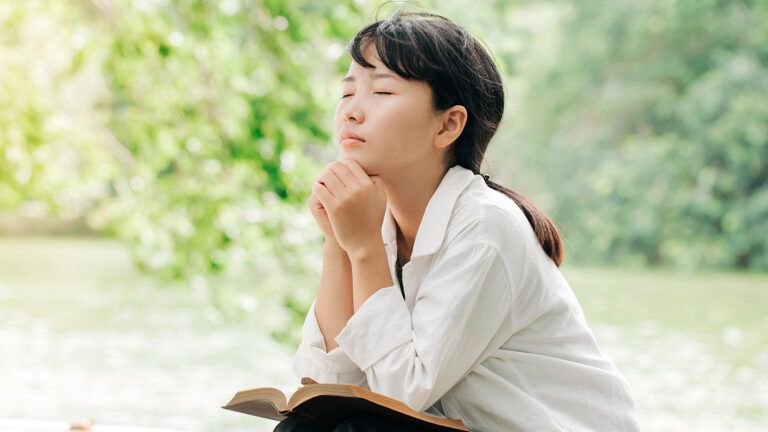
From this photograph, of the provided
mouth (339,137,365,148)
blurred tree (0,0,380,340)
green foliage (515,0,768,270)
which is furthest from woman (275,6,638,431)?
green foliage (515,0,768,270)

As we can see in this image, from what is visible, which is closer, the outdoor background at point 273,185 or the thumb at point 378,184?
the thumb at point 378,184

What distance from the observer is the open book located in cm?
109

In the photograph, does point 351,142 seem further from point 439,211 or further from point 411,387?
point 411,387

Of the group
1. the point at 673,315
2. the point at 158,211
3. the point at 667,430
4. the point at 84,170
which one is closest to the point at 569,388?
the point at 158,211

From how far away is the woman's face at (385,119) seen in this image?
130cm

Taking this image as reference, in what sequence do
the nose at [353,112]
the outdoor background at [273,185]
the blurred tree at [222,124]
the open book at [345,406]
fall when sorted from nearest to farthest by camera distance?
the open book at [345,406], the nose at [353,112], the blurred tree at [222,124], the outdoor background at [273,185]

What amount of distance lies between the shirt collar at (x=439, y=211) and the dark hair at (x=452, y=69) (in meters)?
0.06

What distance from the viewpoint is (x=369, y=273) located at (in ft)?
4.14

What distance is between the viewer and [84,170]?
4.27 m

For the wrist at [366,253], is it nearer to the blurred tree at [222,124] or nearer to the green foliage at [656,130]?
the blurred tree at [222,124]

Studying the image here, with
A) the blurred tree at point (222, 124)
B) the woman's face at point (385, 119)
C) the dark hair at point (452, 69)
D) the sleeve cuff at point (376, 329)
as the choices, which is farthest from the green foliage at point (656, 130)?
the sleeve cuff at point (376, 329)

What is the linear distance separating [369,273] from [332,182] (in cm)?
14

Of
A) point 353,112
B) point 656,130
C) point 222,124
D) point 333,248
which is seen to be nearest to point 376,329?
point 333,248

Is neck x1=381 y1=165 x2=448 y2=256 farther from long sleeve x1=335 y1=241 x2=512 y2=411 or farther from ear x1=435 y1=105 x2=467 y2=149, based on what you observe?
long sleeve x1=335 y1=241 x2=512 y2=411
